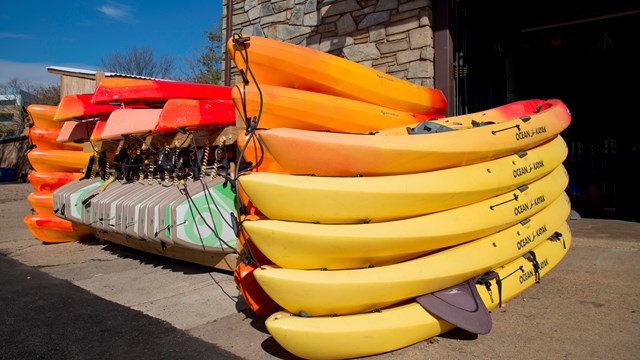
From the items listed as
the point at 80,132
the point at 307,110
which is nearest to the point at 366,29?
the point at 307,110

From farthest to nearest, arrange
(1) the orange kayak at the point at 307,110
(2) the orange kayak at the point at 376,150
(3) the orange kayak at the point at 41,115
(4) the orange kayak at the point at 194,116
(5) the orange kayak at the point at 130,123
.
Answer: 1. (3) the orange kayak at the point at 41,115
2. (5) the orange kayak at the point at 130,123
3. (4) the orange kayak at the point at 194,116
4. (1) the orange kayak at the point at 307,110
5. (2) the orange kayak at the point at 376,150

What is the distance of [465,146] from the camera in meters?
2.81

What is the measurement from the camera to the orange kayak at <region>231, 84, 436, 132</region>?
329cm

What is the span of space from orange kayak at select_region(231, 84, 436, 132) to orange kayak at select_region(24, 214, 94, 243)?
13.5ft

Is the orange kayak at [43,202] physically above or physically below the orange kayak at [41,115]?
below

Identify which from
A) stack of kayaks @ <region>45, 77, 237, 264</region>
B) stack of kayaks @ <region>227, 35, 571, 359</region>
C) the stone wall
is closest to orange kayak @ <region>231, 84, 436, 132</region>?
stack of kayaks @ <region>227, 35, 571, 359</region>

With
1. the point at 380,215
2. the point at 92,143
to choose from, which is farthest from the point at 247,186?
the point at 92,143

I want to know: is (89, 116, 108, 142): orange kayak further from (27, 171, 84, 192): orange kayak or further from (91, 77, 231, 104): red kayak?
(27, 171, 84, 192): orange kayak

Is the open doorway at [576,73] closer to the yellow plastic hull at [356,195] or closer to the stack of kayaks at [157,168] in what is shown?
the stack of kayaks at [157,168]

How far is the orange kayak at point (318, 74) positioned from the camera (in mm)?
3363

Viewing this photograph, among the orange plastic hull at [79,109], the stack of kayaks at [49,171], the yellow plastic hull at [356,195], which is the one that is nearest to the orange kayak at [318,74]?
the yellow plastic hull at [356,195]

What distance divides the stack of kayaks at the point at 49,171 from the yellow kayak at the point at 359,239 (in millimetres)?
4868

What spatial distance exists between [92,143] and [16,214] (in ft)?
16.9

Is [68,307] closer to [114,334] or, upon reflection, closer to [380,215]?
[114,334]
